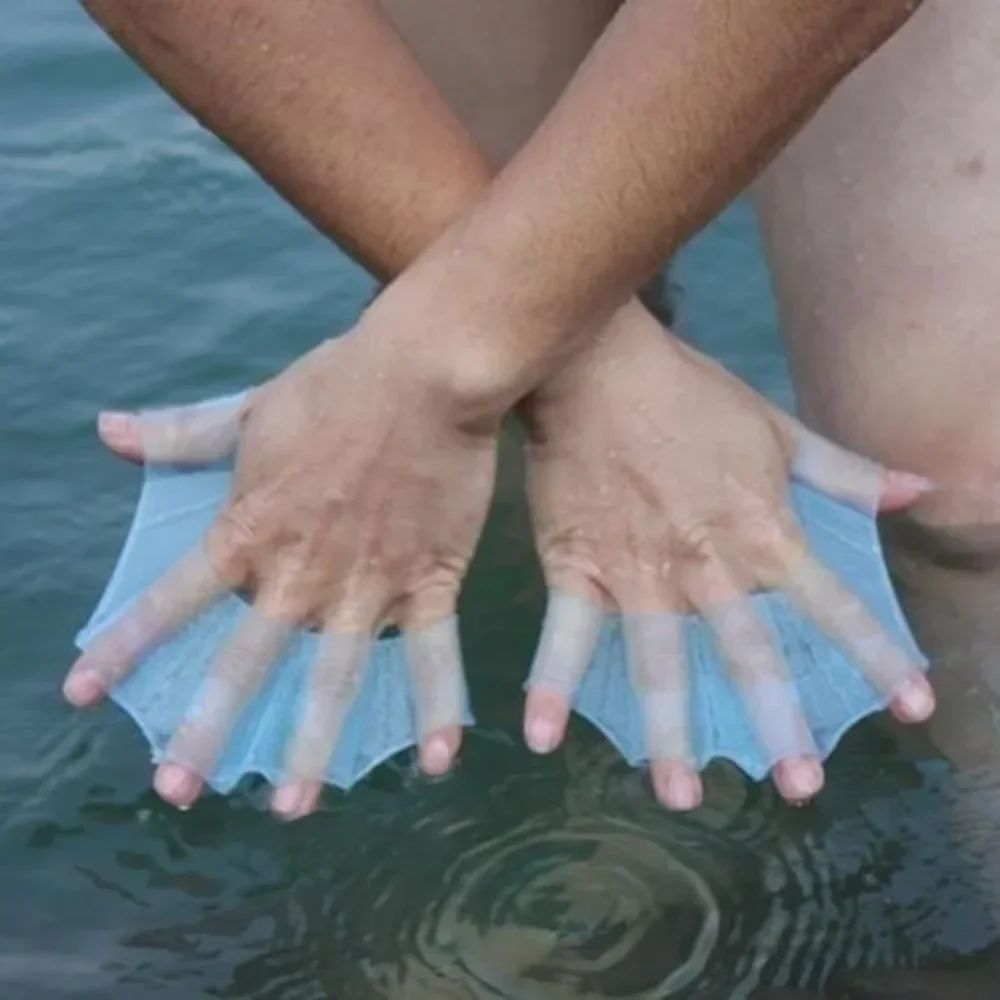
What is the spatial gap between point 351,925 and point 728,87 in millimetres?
552

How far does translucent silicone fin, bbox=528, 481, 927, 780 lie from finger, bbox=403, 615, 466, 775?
0.16 ft

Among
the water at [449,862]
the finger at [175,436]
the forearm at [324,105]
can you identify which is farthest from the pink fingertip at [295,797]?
the forearm at [324,105]

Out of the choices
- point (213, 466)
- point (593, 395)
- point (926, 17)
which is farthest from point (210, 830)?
point (926, 17)

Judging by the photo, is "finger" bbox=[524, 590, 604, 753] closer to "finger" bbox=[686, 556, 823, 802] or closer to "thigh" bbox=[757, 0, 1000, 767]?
"finger" bbox=[686, 556, 823, 802]

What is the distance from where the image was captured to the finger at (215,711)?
1283 millimetres

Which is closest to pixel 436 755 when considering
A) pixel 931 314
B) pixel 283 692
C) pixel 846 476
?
pixel 283 692

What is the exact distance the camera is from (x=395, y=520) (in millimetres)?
1313

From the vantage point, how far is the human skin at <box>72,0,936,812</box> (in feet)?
4.23

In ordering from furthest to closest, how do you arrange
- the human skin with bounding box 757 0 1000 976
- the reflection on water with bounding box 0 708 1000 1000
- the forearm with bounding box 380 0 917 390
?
the human skin with bounding box 757 0 1000 976, the reflection on water with bounding box 0 708 1000 1000, the forearm with bounding box 380 0 917 390

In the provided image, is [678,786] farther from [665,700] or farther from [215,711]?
[215,711]

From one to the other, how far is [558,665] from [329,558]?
0.15 m

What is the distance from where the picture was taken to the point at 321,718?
1287 mm

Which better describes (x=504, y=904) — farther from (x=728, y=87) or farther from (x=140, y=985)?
(x=728, y=87)

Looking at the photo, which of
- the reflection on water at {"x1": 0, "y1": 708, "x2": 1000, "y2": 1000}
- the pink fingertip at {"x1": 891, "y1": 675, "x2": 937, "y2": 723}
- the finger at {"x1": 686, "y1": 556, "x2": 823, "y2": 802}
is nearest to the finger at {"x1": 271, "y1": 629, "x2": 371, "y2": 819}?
the reflection on water at {"x1": 0, "y1": 708, "x2": 1000, "y2": 1000}
